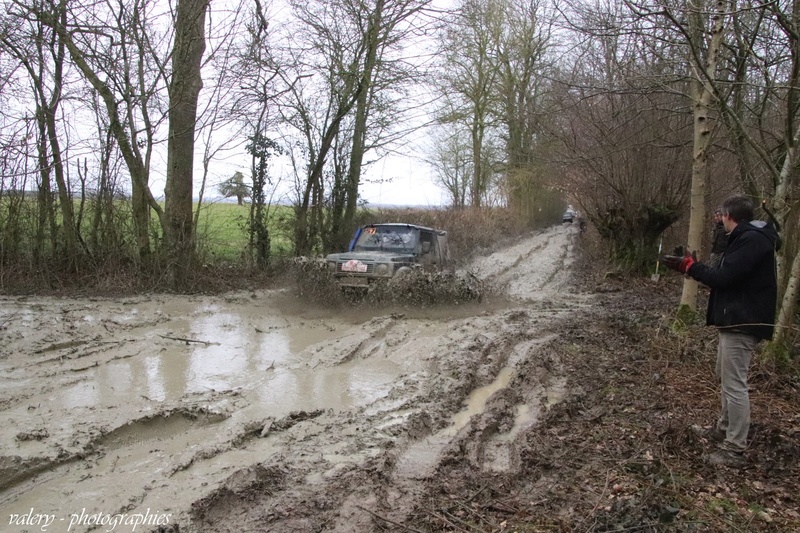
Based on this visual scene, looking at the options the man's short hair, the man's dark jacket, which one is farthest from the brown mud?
the man's short hair

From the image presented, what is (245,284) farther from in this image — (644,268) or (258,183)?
(644,268)

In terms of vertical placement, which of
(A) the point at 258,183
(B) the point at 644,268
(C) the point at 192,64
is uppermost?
(C) the point at 192,64

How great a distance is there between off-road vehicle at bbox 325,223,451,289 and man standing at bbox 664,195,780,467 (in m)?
7.04

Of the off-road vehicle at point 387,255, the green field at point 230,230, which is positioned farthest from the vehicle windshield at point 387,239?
the green field at point 230,230

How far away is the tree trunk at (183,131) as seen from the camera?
1235 cm

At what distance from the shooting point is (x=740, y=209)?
429cm

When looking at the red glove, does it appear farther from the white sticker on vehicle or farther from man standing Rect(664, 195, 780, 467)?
the white sticker on vehicle

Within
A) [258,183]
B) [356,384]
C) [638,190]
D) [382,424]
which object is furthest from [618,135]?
[382,424]

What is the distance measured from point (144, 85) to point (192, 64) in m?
1.31

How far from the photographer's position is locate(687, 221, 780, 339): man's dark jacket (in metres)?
4.09

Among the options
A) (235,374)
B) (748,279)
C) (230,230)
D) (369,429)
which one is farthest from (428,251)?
(748,279)

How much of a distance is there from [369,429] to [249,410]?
4.18ft

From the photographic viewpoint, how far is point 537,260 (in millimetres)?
21062

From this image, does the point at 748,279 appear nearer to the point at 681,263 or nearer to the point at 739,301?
the point at 739,301
